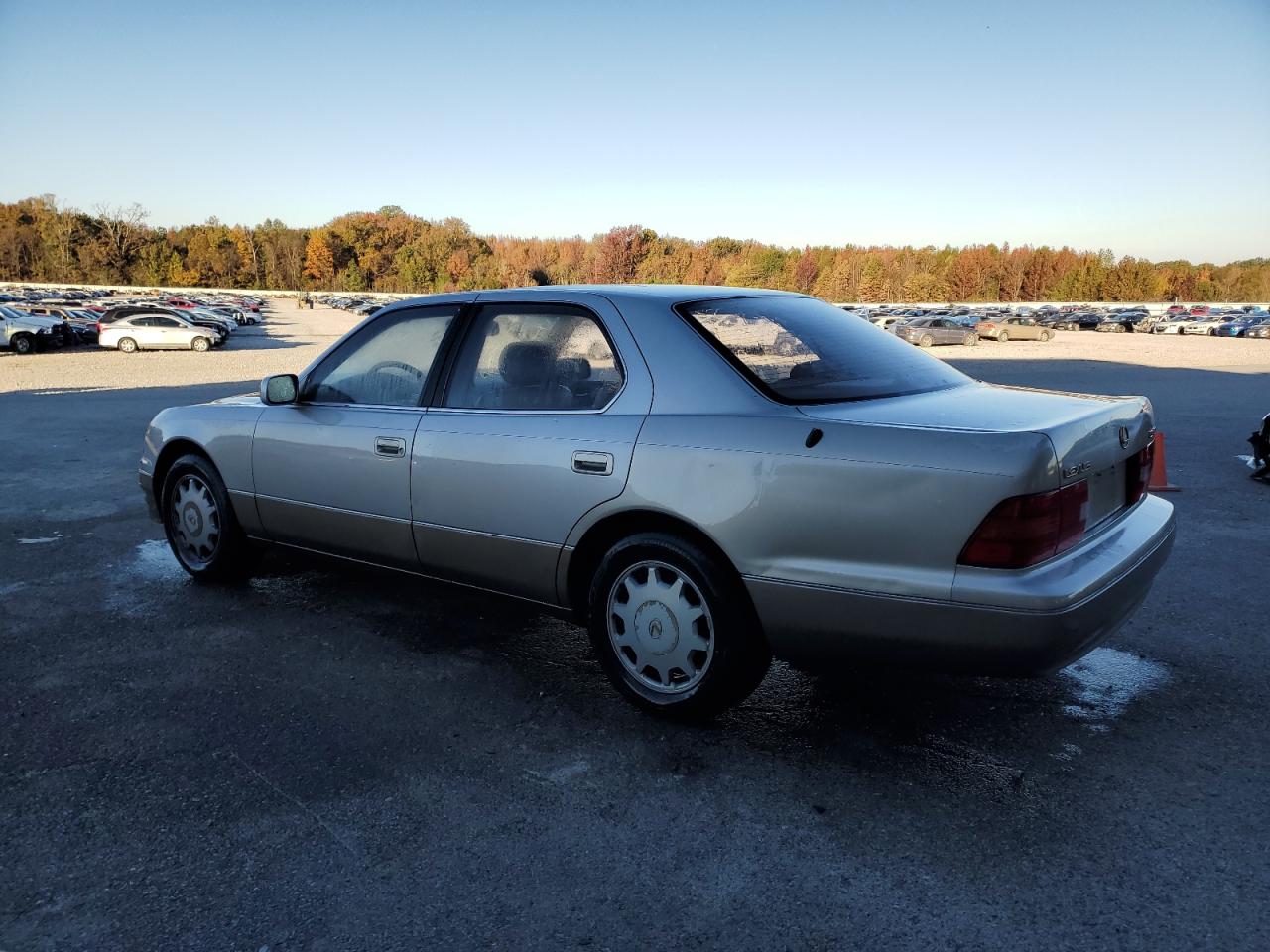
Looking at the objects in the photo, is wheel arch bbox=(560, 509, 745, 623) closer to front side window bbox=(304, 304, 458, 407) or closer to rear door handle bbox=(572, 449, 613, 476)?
rear door handle bbox=(572, 449, 613, 476)

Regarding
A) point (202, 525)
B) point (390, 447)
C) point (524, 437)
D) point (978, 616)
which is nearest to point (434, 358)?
point (390, 447)

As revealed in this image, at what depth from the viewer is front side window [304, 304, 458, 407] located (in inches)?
162

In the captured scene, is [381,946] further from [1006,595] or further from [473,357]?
[473,357]

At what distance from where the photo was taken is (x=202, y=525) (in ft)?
16.4

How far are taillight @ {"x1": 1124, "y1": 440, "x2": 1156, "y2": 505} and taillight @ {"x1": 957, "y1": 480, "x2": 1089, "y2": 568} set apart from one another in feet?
2.52

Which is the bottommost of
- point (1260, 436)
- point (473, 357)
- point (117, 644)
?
point (117, 644)

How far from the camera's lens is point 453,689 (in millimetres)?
3707

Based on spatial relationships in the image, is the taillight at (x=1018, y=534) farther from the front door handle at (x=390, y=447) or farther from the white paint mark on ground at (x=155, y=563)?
the white paint mark on ground at (x=155, y=563)

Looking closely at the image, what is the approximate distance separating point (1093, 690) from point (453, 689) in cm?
259

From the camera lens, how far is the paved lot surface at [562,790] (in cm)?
229

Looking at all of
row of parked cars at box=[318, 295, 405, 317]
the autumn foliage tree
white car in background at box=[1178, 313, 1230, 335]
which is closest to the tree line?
the autumn foliage tree

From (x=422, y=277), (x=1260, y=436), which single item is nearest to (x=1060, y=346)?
(x=1260, y=436)

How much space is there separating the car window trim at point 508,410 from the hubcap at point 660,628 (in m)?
0.65

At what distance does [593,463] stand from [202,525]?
2.78m
